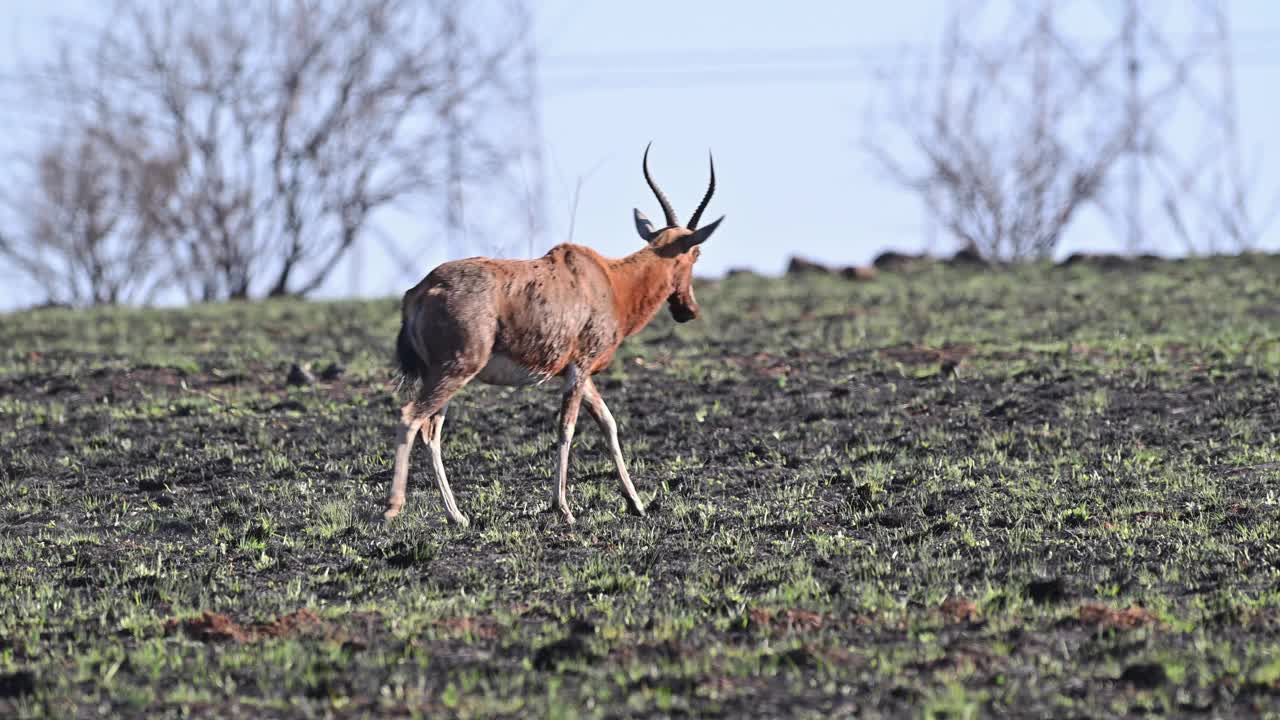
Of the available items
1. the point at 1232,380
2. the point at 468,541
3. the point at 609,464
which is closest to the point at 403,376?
the point at 468,541

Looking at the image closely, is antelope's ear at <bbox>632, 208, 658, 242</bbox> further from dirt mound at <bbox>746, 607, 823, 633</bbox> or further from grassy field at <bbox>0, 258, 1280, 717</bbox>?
dirt mound at <bbox>746, 607, 823, 633</bbox>

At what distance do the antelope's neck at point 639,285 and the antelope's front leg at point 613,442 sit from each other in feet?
1.89

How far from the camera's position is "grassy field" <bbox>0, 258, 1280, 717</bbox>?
25.3ft

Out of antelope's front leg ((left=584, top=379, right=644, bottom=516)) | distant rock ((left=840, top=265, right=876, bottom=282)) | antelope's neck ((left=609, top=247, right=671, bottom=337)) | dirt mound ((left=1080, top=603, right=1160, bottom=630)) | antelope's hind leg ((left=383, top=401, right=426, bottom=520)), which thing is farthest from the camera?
distant rock ((left=840, top=265, right=876, bottom=282))

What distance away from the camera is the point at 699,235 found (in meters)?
12.5

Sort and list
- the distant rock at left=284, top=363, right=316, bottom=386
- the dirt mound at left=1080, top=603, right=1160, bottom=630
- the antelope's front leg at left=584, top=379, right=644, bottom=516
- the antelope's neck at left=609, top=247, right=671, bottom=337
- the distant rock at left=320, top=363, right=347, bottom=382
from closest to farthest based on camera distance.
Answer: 1. the dirt mound at left=1080, top=603, right=1160, bottom=630
2. the antelope's front leg at left=584, top=379, right=644, bottom=516
3. the antelope's neck at left=609, top=247, right=671, bottom=337
4. the distant rock at left=284, top=363, right=316, bottom=386
5. the distant rock at left=320, top=363, right=347, bottom=382

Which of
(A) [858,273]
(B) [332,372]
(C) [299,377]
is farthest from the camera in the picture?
(A) [858,273]

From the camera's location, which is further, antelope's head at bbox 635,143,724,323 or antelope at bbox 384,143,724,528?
antelope's head at bbox 635,143,724,323

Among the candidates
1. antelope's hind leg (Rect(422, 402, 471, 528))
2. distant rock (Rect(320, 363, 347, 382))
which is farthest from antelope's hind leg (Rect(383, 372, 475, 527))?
distant rock (Rect(320, 363, 347, 382))

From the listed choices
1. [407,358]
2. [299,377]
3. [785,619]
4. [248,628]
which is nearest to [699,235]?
[407,358]

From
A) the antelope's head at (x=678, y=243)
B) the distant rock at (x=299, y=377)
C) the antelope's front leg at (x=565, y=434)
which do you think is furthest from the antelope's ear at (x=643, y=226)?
the distant rock at (x=299, y=377)

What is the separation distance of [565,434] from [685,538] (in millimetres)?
1347

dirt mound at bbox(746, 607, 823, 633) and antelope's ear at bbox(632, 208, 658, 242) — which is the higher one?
antelope's ear at bbox(632, 208, 658, 242)

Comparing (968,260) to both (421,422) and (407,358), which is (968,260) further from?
(421,422)
